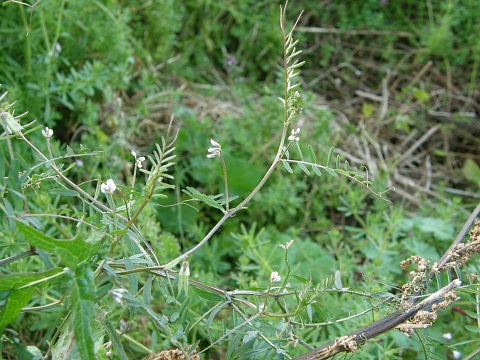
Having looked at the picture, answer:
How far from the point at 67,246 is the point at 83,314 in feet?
0.30

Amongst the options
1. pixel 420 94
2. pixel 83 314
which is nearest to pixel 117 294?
pixel 83 314

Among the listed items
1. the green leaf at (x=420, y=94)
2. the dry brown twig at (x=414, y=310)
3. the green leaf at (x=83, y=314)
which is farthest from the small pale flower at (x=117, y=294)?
the green leaf at (x=420, y=94)

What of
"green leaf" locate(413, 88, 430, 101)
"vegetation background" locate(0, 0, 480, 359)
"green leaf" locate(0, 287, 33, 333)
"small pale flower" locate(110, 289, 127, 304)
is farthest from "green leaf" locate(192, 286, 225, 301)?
"green leaf" locate(413, 88, 430, 101)

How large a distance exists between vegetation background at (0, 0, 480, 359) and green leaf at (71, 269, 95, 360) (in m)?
0.09

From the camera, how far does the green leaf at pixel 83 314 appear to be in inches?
30.3

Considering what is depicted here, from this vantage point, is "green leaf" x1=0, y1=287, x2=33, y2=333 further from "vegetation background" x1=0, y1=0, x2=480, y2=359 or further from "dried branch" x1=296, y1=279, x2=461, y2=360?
"dried branch" x1=296, y1=279, x2=461, y2=360

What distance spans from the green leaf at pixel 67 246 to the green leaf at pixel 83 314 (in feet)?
0.08

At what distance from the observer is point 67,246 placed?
78cm

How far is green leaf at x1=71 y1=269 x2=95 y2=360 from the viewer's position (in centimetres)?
77

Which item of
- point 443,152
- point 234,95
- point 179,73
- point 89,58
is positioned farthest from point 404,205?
point 89,58

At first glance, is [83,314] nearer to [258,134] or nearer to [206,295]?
[206,295]

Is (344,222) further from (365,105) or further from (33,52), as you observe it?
(33,52)

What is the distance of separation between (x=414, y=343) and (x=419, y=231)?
0.57 m

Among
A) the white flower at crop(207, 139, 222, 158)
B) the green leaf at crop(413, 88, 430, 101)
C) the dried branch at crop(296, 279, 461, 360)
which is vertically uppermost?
the white flower at crop(207, 139, 222, 158)
